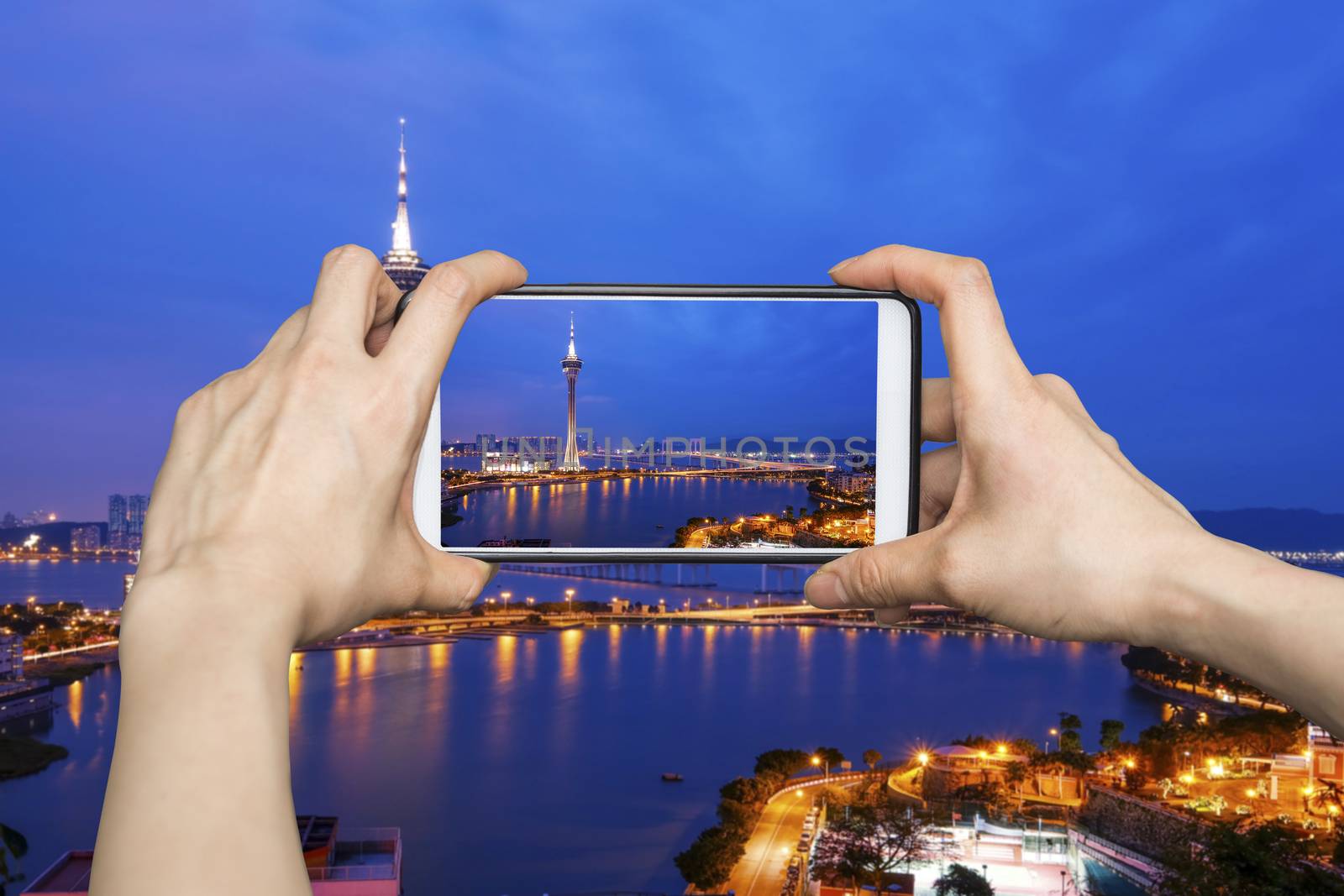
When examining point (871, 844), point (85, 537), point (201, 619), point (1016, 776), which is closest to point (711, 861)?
point (871, 844)

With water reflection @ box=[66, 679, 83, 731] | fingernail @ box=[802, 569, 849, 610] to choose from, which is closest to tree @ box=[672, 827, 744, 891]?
fingernail @ box=[802, 569, 849, 610]

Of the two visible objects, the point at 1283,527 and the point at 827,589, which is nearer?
the point at 827,589

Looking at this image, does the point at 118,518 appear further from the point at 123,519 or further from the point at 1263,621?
the point at 1263,621

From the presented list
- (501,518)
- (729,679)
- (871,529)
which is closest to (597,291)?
(501,518)

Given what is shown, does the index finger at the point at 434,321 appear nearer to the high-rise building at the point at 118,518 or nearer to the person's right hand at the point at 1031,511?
the person's right hand at the point at 1031,511

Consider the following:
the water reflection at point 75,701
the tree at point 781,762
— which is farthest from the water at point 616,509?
the water reflection at point 75,701

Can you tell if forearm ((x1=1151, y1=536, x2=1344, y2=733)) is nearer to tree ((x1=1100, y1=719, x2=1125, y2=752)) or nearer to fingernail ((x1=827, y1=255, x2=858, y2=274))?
fingernail ((x1=827, y1=255, x2=858, y2=274))
